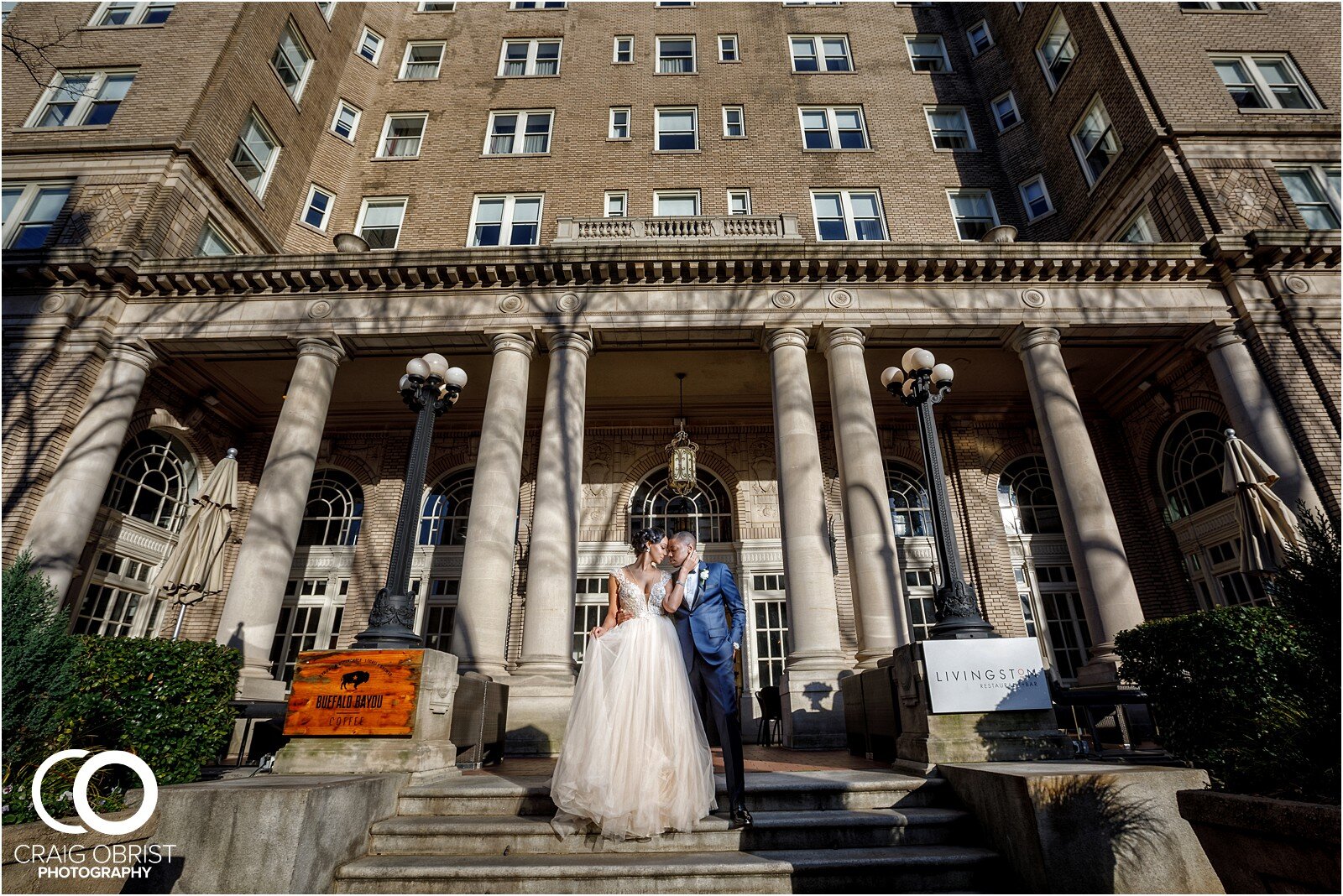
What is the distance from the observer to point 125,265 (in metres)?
13.0

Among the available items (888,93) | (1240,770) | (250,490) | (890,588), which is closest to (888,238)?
(888,93)

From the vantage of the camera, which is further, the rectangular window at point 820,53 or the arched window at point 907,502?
the rectangular window at point 820,53

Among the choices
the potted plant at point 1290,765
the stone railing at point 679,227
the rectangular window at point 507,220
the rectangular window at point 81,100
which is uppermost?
the rectangular window at point 81,100

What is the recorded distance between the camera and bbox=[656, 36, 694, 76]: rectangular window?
21.3m

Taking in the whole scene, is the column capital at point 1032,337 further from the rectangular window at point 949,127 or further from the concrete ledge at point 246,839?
the concrete ledge at point 246,839

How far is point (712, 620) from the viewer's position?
15.6 ft

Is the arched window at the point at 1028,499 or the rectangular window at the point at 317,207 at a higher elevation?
the rectangular window at the point at 317,207

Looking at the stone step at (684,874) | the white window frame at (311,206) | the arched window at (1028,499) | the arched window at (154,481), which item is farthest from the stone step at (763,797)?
the white window frame at (311,206)

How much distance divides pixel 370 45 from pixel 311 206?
7714 mm

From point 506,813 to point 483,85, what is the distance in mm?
22695

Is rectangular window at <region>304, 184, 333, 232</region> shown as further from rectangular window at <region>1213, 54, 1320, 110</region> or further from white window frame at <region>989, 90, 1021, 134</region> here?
rectangular window at <region>1213, 54, 1320, 110</region>

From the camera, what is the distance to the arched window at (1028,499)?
1678 cm

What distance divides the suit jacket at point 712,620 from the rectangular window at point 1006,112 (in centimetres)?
2181

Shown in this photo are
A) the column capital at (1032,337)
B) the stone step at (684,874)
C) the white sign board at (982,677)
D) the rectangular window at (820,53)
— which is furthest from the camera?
the rectangular window at (820,53)
